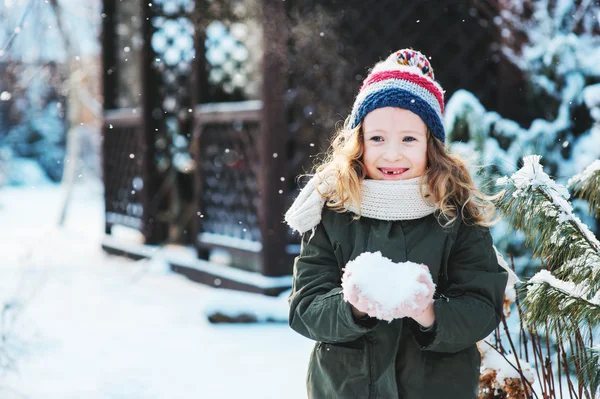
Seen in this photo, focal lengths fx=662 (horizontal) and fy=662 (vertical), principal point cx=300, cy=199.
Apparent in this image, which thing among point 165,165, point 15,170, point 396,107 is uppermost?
point 396,107

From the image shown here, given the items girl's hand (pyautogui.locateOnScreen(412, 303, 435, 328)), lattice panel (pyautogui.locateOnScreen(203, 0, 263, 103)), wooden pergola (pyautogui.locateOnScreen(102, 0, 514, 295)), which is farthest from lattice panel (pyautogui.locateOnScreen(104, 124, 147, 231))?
girl's hand (pyautogui.locateOnScreen(412, 303, 435, 328))

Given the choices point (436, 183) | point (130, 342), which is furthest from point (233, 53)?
point (436, 183)

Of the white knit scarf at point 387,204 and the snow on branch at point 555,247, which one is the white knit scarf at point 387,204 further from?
the snow on branch at point 555,247

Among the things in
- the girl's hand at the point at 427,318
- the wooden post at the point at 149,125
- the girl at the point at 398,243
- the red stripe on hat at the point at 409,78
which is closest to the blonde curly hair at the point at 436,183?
the girl at the point at 398,243

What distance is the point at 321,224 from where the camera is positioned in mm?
1825

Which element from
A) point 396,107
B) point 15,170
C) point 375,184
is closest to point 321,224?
point 375,184

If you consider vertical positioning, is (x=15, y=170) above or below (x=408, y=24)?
below

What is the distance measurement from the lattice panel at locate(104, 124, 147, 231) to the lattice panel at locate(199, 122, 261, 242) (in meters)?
1.41

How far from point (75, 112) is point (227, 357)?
8073 millimetres

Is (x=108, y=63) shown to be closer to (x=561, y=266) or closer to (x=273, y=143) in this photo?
(x=273, y=143)

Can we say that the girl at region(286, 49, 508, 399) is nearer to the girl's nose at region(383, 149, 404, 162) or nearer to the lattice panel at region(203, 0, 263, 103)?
the girl's nose at region(383, 149, 404, 162)

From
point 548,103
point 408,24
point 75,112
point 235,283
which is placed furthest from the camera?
point 75,112

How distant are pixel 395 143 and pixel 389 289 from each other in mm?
477

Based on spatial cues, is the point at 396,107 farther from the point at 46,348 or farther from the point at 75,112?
the point at 75,112
